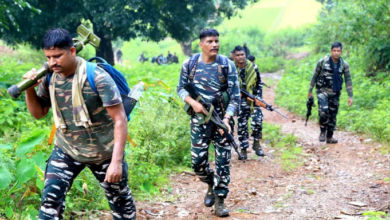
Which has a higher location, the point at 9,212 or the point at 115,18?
the point at 115,18

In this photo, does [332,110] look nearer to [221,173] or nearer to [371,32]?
[221,173]

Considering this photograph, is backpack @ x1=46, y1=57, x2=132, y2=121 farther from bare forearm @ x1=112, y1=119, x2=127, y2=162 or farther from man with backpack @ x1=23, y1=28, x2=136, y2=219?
bare forearm @ x1=112, y1=119, x2=127, y2=162

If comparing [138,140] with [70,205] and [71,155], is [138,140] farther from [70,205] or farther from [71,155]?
[71,155]

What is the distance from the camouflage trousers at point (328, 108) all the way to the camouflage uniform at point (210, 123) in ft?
15.0

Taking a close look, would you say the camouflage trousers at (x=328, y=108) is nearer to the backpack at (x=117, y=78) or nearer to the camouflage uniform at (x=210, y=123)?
the camouflage uniform at (x=210, y=123)

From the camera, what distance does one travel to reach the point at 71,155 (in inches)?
137

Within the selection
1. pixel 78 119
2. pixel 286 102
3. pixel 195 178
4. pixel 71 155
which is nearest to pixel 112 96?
pixel 78 119

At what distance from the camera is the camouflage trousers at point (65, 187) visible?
3342 mm

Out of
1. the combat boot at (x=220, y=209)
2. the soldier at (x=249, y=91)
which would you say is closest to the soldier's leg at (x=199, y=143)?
the combat boot at (x=220, y=209)

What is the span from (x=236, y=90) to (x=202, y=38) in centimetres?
70

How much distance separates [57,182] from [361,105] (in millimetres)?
10820

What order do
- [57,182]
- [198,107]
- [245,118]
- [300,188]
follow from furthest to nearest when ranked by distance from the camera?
[245,118], [300,188], [198,107], [57,182]

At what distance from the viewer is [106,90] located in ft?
10.6

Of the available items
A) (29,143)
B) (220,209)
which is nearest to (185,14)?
(220,209)
